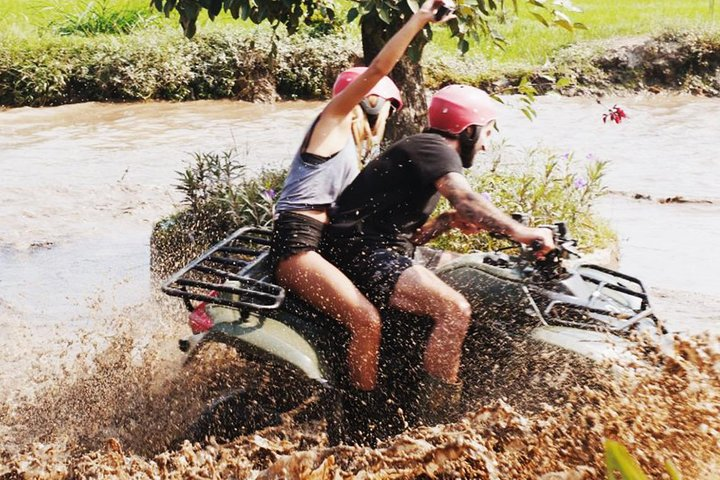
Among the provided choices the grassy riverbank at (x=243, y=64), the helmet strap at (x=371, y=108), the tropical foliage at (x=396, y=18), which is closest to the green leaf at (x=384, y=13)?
the tropical foliage at (x=396, y=18)

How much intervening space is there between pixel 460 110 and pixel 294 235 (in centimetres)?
85

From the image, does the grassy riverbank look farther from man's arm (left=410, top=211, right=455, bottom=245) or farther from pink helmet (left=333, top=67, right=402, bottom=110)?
man's arm (left=410, top=211, right=455, bottom=245)

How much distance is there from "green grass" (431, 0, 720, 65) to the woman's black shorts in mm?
12031

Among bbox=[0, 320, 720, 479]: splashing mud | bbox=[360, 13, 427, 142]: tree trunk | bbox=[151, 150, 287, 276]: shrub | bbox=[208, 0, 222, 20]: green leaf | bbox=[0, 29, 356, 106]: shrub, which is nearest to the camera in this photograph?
bbox=[0, 320, 720, 479]: splashing mud

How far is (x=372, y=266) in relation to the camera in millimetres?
4039

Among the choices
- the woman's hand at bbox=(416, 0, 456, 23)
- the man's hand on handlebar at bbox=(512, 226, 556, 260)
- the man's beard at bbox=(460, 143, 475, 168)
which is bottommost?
the man's hand on handlebar at bbox=(512, 226, 556, 260)

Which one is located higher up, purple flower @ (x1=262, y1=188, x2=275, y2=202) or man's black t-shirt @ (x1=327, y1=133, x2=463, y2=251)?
man's black t-shirt @ (x1=327, y1=133, x2=463, y2=251)

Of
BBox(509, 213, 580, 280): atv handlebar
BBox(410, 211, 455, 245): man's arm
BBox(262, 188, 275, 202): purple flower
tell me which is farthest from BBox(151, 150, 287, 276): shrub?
BBox(509, 213, 580, 280): atv handlebar

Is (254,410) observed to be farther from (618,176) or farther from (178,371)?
(618,176)

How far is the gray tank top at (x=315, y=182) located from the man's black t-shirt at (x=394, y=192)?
4.1 inches

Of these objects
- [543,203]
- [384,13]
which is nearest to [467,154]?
[384,13]

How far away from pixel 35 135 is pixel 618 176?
25.1 feet

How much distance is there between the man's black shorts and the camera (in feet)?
13.1

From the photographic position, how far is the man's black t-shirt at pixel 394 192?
161 inches
